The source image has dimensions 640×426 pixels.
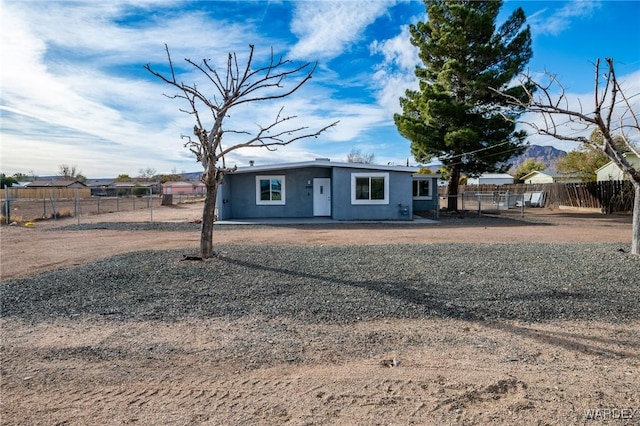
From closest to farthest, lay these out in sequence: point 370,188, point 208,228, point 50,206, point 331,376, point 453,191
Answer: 1. point 331,376
2. point 208,228
3. point 370,188
4. point 453,191
5. point 50,206

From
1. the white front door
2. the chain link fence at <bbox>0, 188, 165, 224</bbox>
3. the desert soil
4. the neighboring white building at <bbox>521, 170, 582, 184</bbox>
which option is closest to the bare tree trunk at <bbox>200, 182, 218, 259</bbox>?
the desert soil

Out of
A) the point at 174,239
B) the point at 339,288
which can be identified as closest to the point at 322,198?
the point at 174,239

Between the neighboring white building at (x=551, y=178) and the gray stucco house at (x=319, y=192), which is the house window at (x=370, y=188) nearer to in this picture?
the gray stucco house at (x=319, y=192)

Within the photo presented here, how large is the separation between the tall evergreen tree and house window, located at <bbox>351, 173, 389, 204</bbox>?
13.3 ft

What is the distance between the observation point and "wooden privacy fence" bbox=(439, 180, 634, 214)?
21.1m

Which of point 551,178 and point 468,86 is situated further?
point 551,178

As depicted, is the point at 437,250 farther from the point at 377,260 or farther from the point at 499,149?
the point at 499,149

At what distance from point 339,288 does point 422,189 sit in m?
17.0


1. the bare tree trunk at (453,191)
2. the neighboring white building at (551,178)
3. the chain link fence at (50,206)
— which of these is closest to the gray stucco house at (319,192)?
the chain link fence at (50,206)

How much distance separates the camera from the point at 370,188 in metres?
17.2

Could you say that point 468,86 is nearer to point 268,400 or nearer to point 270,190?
point 270,190

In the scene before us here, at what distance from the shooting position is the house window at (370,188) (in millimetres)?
17047

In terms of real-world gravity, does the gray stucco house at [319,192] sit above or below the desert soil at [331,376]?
above

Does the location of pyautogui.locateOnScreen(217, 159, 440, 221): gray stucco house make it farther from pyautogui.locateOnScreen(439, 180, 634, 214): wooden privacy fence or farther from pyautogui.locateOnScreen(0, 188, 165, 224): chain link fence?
pyautogui.locateOnScreen(439, 180, 634, 214): wooden privacy fence
